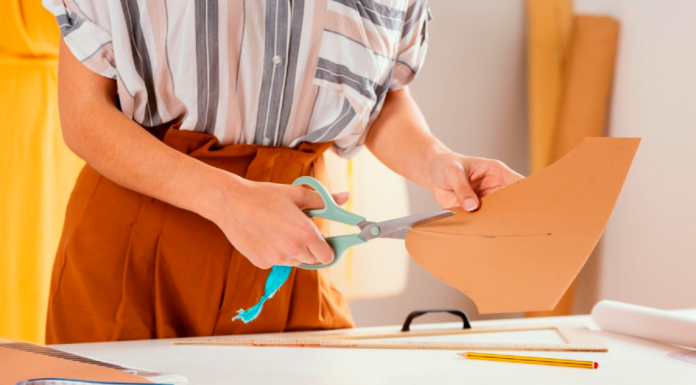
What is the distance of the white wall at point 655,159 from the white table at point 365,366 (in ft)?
2.95

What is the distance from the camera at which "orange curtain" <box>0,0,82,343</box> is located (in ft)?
5.03

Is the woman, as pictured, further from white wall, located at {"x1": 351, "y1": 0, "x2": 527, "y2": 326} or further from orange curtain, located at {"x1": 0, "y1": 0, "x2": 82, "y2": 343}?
white wall, located at {"x1": 351, "y1": 0, "x2": 527, "y2": 326}

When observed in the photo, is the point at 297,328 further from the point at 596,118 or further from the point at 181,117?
the point at 596,118

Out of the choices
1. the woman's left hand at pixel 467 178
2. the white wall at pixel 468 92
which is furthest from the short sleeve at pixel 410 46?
the white wall at pixel 468 92

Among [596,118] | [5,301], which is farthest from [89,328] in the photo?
[596,118]

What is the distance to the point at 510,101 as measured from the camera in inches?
88.0

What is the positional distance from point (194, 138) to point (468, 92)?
1.45 metres

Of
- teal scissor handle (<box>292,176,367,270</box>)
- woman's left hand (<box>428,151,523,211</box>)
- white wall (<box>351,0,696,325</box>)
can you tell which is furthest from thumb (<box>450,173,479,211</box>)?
white wall (<box>351,0,696,325</box>)

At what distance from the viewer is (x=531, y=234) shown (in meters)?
0.74

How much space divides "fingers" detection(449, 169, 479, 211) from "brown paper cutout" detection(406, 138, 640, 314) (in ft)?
0.03

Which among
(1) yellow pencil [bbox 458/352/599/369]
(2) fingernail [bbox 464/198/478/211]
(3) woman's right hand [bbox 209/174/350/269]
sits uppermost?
(2) fingernail [bbox 464/198/478/211]

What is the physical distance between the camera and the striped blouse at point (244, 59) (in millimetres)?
868

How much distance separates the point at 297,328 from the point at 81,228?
36cm

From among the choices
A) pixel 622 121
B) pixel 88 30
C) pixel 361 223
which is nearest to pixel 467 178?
pixel 361 223
